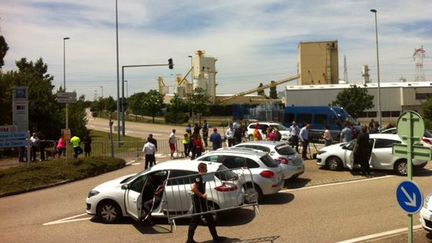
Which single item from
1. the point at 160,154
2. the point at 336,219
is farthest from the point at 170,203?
the point at 160,154

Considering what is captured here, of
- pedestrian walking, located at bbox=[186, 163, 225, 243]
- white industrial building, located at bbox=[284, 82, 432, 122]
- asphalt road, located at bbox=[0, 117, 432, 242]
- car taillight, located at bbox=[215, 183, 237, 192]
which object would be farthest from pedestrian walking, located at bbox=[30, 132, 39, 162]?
white industrial building, located at bbox=[284, 82, 432, 122]

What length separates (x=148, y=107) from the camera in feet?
267

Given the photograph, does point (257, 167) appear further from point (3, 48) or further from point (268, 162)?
point (3, 48)

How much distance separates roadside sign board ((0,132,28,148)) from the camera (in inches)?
824

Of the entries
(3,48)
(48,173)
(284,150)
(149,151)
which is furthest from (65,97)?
(3,48)

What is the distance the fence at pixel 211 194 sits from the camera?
36.4 feet

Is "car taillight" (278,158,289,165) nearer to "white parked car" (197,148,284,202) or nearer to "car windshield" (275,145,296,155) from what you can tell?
"car windshield" (275,145,296,155)

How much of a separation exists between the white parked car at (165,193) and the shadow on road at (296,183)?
514 cm

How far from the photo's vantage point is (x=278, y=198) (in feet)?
47.4

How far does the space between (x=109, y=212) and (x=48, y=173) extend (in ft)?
28.2

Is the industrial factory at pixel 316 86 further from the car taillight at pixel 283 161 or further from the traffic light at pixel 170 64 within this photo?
the car taillight at pixel 283 161

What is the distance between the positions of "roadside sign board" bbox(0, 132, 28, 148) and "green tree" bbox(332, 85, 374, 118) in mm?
50852

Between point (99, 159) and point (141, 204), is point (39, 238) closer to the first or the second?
point (141, 204)

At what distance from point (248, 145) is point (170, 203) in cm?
697
